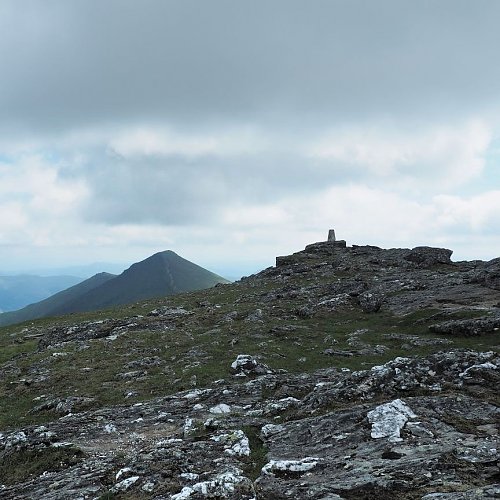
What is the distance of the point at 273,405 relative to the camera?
68.2 feet

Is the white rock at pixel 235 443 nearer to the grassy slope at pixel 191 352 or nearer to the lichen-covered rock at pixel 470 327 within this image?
the grassy slope at pixel 191 352

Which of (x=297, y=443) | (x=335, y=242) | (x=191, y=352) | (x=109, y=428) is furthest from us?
(x=335, y=242)

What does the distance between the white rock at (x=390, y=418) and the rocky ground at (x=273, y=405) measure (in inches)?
2.6

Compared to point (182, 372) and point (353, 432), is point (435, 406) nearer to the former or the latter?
point (353, 432)

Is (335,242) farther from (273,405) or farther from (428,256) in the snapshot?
(273,405)

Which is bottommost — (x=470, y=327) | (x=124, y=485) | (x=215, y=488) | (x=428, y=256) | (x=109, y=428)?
(x=109, y=428)

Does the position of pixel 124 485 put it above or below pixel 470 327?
below

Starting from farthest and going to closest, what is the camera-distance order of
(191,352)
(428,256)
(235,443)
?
1. (428,256)
2. (191,352)
3. (235,443)

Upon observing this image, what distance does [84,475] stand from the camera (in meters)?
15.0

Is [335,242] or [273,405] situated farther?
[335,242]

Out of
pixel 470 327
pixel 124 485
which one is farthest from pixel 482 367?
pixel 470 327

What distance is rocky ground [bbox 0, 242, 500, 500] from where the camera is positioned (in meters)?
12.6

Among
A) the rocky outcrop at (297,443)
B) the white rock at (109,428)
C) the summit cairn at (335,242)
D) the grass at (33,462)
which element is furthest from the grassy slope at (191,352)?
the summit cairn at (335,242)

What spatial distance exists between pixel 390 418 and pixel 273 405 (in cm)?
707
